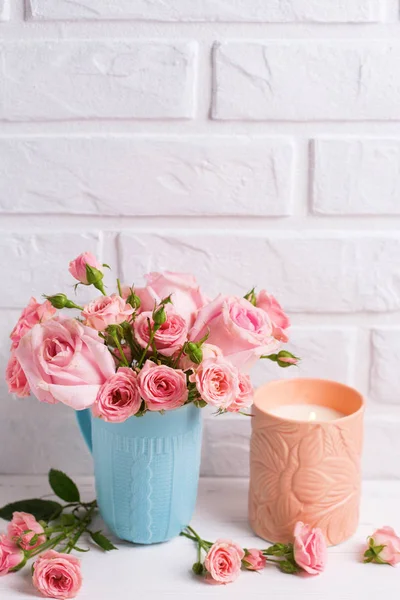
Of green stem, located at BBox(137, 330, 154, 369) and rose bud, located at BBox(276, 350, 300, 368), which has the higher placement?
green stem, located at BBox(137, 330, 154, 369)

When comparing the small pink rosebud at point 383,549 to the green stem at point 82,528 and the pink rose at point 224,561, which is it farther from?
the green stem at point 82,528

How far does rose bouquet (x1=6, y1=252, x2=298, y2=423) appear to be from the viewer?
65 cm

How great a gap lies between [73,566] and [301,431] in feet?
0.80

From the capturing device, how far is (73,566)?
0.67 meters

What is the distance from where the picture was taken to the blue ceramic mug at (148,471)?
2.33 ft

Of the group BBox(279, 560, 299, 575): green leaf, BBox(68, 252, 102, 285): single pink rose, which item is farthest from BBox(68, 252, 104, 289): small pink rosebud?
BBox(279, 560, 299, 575): green leaf

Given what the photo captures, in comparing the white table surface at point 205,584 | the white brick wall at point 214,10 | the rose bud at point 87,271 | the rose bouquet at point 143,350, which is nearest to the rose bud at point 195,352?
the rose bouquet at point 143,350

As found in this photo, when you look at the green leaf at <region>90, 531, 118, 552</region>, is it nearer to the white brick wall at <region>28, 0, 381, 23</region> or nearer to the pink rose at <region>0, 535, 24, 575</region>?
the pink rose at <region>0, 535, 24, 575</region>

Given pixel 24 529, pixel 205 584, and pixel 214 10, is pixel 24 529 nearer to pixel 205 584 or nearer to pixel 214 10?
pixel 205 584

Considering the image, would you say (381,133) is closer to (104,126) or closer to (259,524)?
(104,126)

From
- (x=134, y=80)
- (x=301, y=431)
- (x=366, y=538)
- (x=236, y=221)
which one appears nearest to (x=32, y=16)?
(x=134, y=80)

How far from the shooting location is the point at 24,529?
2.37ft

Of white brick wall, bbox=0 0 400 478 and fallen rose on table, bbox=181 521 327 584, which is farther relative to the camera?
white brick wall, bbox=0 0 400 478

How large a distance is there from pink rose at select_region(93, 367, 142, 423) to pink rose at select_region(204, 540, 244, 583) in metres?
0.16
